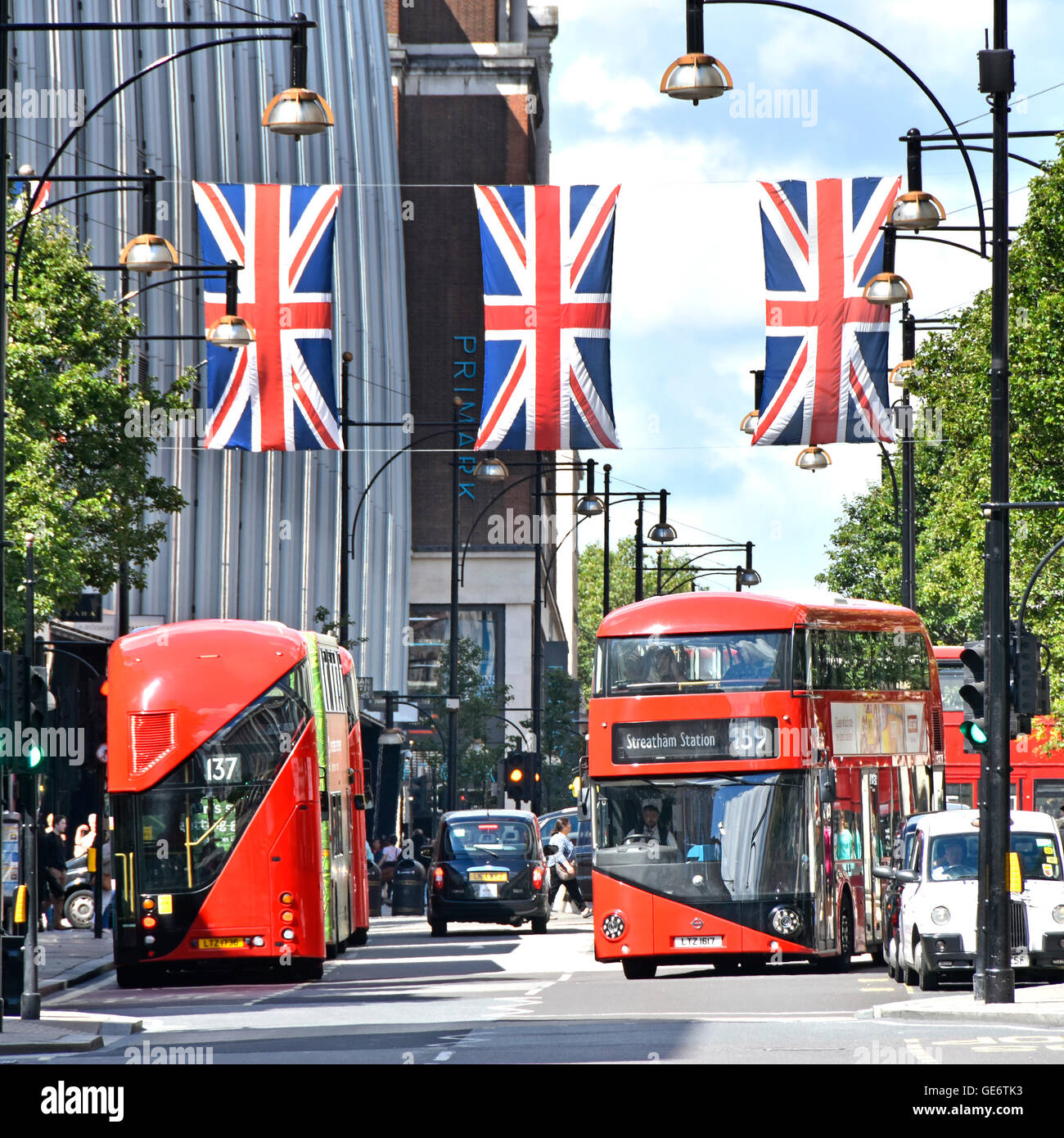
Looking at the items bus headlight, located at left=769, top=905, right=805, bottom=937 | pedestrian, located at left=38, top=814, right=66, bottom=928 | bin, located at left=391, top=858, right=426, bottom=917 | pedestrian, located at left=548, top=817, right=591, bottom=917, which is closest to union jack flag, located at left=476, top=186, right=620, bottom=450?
bus headlight, located at left=769, top=905, right=805, bottom=937

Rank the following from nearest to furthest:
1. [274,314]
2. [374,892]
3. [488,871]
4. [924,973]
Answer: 1. [924,973]
2. [274,314]
3. [488,871]
4. [374,892]

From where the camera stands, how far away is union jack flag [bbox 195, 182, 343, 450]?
30.9m

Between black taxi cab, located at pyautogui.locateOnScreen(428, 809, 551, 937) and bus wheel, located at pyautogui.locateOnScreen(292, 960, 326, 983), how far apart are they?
882 cm

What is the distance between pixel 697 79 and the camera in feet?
58.3

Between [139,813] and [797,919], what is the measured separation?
7.13 meters

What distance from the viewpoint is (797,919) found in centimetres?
2336

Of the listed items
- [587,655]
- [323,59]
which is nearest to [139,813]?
[323,59]

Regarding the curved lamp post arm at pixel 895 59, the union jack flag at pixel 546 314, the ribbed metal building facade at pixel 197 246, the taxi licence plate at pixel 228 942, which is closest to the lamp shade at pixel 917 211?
the curved lamp post arm at pixel 895 59

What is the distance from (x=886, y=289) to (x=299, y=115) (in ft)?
23.1

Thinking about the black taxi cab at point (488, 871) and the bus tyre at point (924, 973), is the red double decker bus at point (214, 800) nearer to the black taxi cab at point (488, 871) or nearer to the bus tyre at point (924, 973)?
the bus tyre at point (924, 973)

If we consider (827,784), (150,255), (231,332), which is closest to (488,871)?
(231,332)

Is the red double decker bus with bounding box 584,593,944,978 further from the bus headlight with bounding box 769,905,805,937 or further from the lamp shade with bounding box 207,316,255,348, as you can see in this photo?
the lamp shade with bounding box 207,316,255,348

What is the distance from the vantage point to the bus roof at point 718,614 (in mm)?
23750

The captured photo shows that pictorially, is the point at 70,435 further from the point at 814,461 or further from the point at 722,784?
the point at 814,461
